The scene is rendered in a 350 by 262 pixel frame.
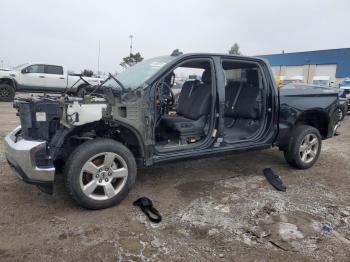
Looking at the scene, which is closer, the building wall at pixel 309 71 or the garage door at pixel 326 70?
the garage door at pixel 326 70

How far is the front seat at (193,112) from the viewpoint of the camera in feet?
15.1

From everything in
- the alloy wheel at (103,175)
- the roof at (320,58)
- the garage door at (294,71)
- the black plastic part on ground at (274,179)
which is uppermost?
the roof at (320,58)

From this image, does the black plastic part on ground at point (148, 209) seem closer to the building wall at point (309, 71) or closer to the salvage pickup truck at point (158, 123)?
the salvage pickup truck at point (158, 123)

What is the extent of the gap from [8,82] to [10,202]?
12.1 m

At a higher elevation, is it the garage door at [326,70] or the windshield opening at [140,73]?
the garage door at [326,70]

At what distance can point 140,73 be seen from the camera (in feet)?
14.3

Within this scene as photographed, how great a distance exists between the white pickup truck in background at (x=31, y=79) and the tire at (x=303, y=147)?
11.1 m

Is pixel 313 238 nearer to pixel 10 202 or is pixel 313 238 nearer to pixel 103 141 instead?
pixel 103 141

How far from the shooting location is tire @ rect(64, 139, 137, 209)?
3457 millimetres

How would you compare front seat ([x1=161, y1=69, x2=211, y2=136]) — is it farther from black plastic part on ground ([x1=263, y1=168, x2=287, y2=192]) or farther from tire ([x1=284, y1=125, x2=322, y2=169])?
tire ([x1=284, y1=125, x2=322, y2=169])

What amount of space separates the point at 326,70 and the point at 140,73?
38768 millimetres

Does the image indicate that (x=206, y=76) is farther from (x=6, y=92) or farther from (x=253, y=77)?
(x=6, y=92)

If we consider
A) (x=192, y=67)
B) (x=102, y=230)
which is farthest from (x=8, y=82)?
(x=102, y=230)

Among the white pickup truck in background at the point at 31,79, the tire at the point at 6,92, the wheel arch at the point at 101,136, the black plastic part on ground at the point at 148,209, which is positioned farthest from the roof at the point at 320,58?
the black plastic part on ground at the point at 148,209
